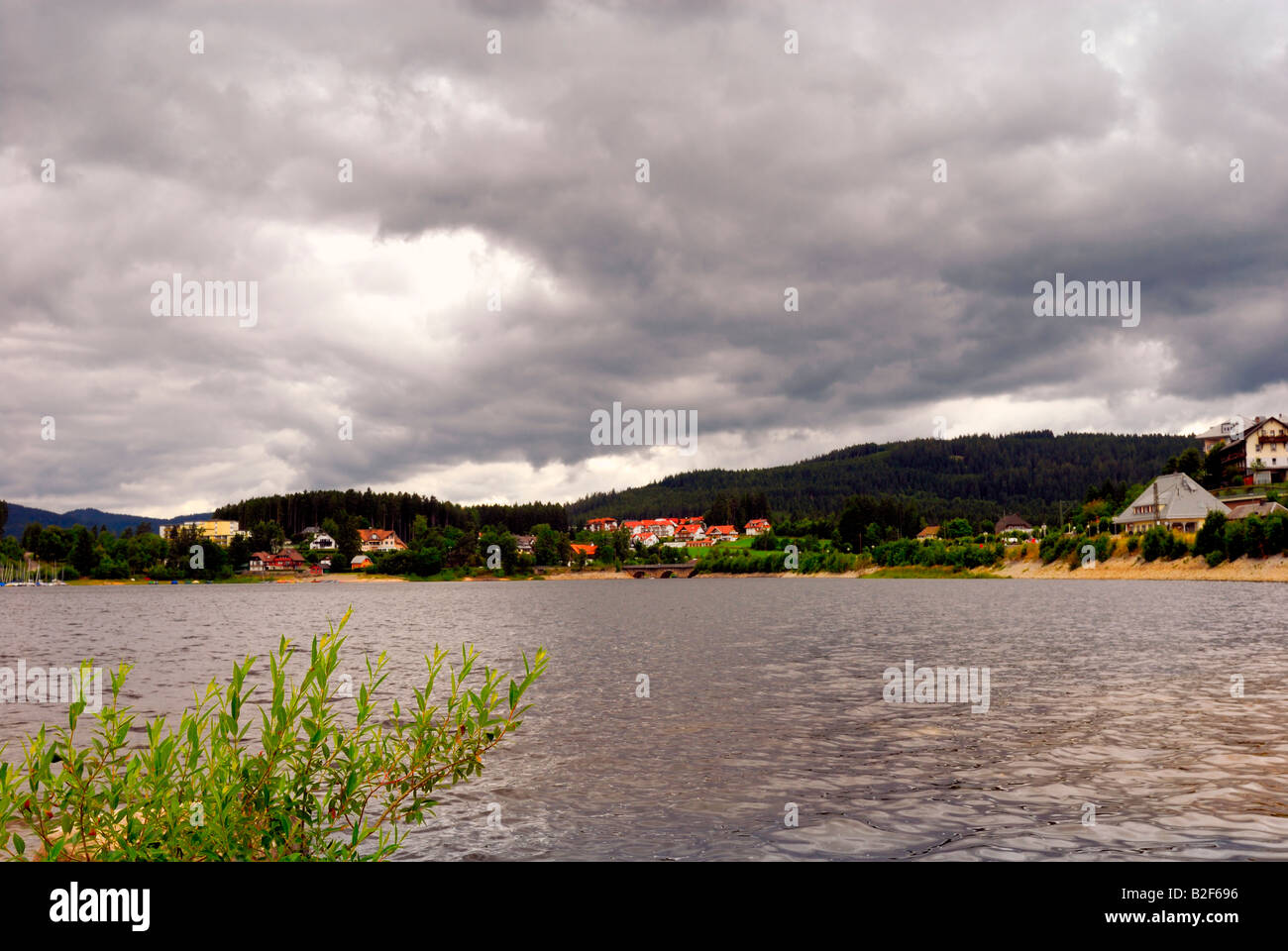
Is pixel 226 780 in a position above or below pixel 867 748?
above

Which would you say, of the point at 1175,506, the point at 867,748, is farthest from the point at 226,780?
the point at 1175,506

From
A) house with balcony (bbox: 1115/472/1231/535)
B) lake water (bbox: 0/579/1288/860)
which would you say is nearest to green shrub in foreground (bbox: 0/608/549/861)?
lake water (bbox: 0/579/1288/860)

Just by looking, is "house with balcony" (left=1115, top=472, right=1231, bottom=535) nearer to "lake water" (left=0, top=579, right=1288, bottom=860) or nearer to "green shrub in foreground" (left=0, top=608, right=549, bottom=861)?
"lake water" (left=0, top=579, right=1288, bottom=860)

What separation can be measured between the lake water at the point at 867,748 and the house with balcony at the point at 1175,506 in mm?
128386

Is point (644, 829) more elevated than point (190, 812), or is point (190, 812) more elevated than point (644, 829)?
point (190, 812)

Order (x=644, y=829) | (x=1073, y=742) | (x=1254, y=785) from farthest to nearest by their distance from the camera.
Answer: (x=1073, y=742), (x=1254, y=785), (x=644, y=829)

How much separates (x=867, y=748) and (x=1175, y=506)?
186461 mm

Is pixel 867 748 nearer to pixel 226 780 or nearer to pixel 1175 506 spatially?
pixel 226 780

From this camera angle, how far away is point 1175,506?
177625mm
